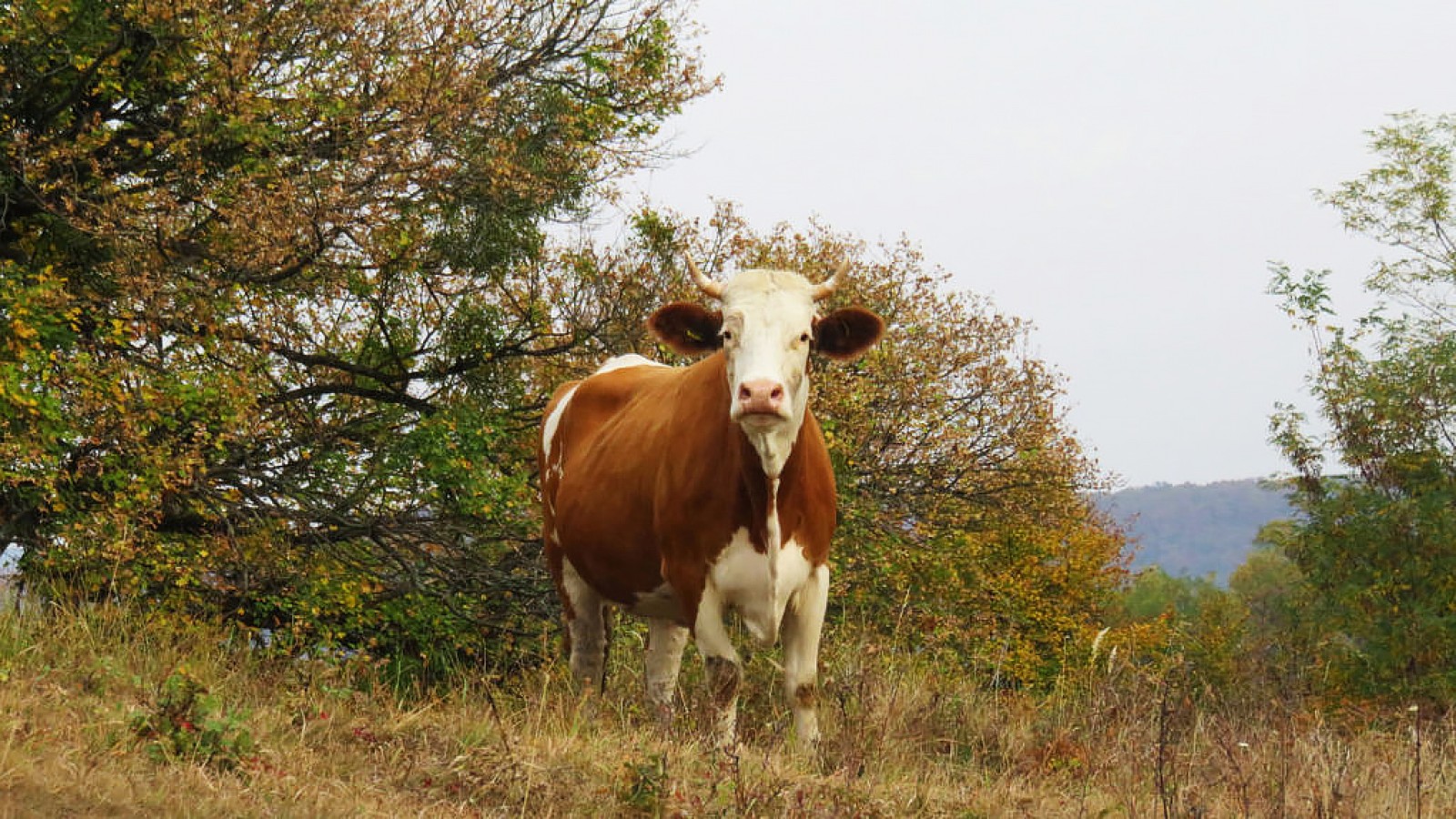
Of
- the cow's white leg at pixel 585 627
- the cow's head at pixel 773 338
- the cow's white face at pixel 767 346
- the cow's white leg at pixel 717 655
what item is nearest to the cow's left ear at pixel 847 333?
the cow's head at pixel 773 338

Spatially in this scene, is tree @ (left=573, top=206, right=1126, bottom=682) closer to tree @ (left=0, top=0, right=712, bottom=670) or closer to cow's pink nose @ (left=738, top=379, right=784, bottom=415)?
tree @ (left=0, top=0, right=712, bottom=670)

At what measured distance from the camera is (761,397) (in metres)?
5.75

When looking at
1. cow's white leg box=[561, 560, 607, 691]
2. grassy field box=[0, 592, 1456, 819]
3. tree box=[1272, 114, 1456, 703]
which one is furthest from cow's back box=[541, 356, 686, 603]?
tree box=[1272, 114, 1456, 703]

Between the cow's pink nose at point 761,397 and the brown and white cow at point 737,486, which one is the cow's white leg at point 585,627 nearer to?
the brown and white cow at point 737,486

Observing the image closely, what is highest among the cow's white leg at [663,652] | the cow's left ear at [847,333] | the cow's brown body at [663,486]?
the cow's left ear at [847,333]

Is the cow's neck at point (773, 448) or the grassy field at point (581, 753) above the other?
the cow's neck at point (773, 448)

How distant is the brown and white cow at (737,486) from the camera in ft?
20.4

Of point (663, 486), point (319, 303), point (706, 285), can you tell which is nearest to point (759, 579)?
point (663, 486)

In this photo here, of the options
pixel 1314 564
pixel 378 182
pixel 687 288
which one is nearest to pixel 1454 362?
pixel 1314 564

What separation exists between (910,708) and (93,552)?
582 cm

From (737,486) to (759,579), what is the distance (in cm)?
45

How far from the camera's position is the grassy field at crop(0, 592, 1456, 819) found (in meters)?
4.80

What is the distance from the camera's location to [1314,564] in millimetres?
25078

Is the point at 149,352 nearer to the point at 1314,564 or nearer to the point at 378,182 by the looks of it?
the point at 378,182
